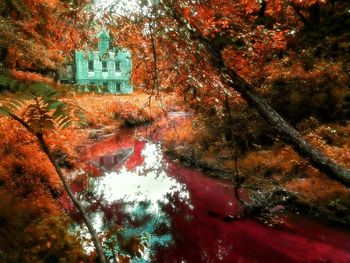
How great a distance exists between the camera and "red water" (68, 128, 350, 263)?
6994 millimetres

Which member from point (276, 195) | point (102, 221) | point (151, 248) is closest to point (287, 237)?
point (276, 195)

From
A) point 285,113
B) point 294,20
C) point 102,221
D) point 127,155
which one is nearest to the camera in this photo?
point 102,221

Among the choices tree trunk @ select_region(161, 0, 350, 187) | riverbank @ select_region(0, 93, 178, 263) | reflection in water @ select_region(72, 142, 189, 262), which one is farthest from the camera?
reflection in water @ select_region(72, 142, 189, 262)

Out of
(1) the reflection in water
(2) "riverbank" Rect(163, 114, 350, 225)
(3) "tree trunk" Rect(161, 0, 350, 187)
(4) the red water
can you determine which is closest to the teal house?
(1) the reflection in water

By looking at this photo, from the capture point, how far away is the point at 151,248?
287 inches

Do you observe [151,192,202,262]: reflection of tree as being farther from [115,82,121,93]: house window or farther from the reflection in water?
[115,82,121,93]: house window

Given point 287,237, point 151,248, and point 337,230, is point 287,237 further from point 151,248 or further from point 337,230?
point 151,248

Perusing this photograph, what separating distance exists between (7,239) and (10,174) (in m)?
2.90

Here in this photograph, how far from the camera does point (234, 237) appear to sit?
7.80m

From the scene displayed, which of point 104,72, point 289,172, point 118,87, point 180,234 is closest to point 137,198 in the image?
point 180,234

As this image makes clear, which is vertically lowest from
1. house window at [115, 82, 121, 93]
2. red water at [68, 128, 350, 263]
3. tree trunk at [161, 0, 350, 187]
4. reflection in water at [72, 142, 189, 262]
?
reflection in water at [72, 142, 189, 262]

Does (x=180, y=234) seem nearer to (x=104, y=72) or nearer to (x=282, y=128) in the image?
(x=282, y=128)

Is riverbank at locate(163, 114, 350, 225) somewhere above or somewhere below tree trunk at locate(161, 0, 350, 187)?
below

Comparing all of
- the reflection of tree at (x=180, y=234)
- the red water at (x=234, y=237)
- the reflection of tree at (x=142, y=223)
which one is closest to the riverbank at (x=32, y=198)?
the reflection of tree at (x=142, y=223)
